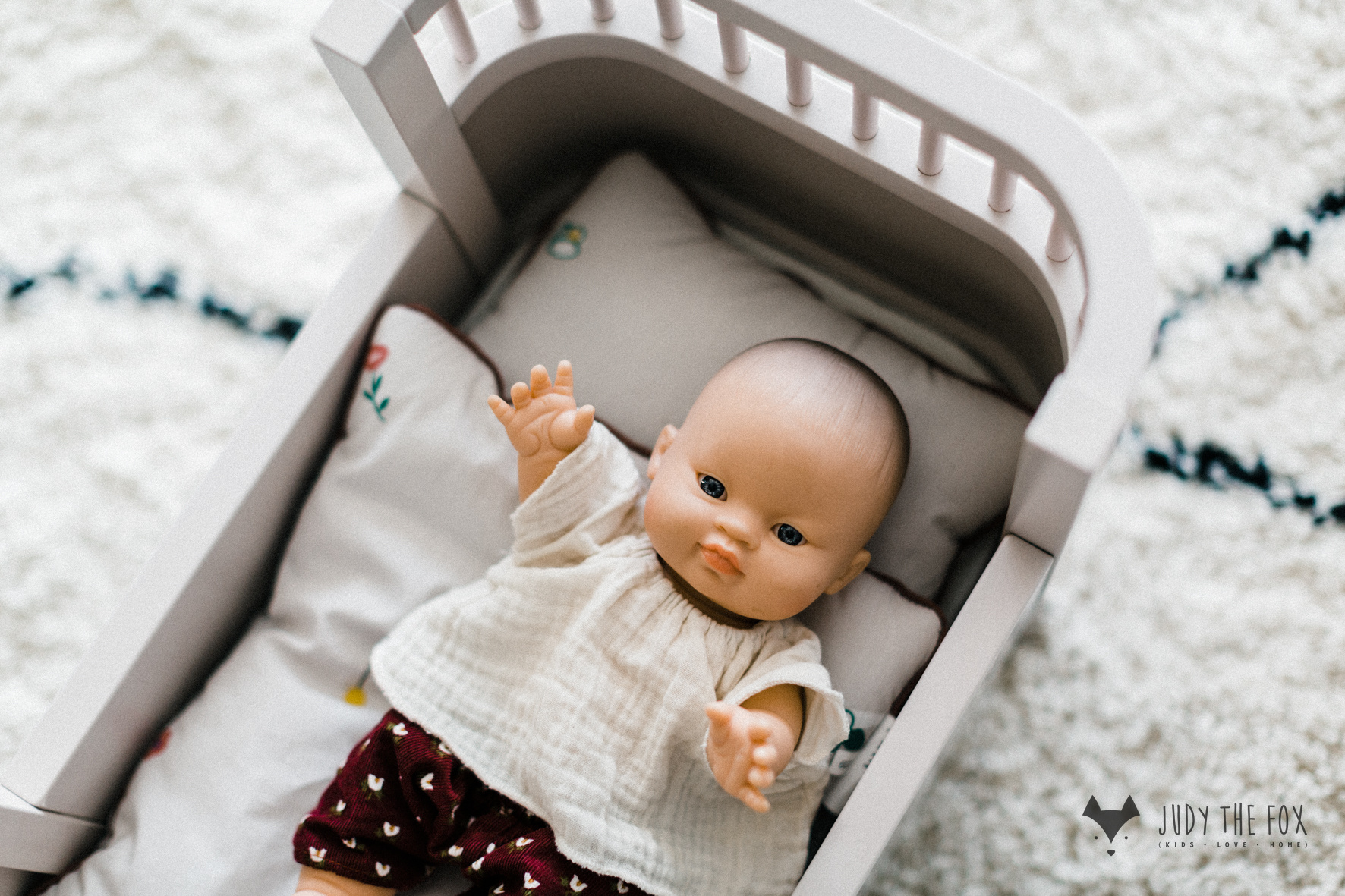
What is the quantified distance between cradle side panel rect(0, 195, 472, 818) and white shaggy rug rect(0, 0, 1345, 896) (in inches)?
11.3

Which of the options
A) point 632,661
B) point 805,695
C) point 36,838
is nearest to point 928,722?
point 805,695

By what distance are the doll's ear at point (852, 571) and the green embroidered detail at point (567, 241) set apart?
0.39 m

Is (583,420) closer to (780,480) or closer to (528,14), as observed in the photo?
(780,480)

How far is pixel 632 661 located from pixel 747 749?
143 mm

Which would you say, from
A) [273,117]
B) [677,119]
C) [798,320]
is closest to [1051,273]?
[798,320]

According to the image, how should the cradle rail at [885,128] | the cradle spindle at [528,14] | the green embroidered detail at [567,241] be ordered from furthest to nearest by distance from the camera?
1. the green embroidered detail at [567,241]
2. the cradle spindle at [528,14]
3. the cradle rail at [885,128]

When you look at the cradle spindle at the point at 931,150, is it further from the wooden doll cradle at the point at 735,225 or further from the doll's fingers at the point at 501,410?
the doll's fingers at the point at 501,410

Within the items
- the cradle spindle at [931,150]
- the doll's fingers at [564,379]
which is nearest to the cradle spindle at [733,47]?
the cradle spindle at [931,150]

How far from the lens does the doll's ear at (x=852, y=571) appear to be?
2.41 feet

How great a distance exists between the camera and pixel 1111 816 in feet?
3.17

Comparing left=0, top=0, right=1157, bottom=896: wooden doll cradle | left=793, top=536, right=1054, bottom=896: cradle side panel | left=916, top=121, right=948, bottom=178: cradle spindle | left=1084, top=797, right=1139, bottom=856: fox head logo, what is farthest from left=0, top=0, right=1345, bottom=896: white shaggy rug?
left=916, top=121, right=948, bottom=178: cradle spindle

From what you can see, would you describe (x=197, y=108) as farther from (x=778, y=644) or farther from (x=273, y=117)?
(x=778, y=644)

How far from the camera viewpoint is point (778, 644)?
751 millimetres

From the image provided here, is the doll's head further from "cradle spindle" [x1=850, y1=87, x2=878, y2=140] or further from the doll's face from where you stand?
"cradle spindle" [x1=850, y1=87, x2=878, y2=140]
